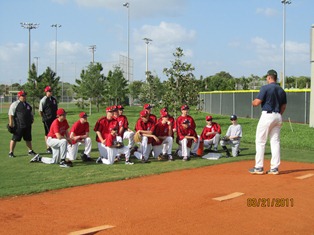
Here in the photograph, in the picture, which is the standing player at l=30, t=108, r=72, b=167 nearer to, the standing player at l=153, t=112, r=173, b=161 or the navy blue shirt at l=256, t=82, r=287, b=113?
the standing player at l=153, t=112, r=173, b=161

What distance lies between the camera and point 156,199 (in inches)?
240

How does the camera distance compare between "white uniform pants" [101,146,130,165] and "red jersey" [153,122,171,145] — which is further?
"red jersey" [153,122,171,145]

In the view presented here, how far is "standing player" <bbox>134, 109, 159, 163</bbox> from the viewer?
33.8ft

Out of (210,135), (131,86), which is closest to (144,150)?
(210,135)

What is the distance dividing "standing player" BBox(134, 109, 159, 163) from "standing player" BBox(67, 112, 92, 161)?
1.29 metres

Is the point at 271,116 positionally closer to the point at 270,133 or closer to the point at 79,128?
the point at 270,133

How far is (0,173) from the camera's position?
8.45 metres

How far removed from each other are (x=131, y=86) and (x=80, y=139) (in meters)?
49.4

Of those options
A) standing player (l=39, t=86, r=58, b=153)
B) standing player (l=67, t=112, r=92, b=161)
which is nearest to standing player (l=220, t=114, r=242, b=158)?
standing player (l=67, t=112, r=92, b=161)

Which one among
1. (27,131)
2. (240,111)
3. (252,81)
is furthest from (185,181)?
(252,81)

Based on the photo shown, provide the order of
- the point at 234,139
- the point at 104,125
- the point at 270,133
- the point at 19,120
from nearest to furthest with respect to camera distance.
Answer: the point at 270,133
the point at 104,125
the point at 19,120
the point at 234,139

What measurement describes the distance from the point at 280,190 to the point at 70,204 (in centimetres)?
347
